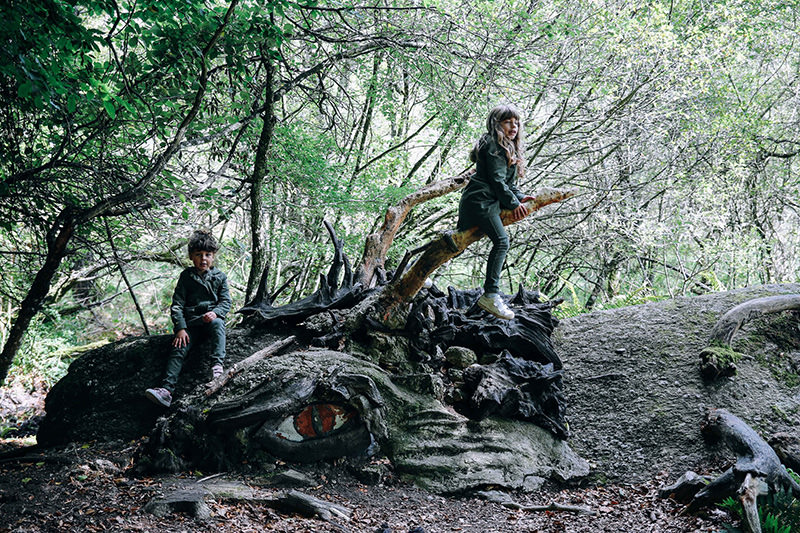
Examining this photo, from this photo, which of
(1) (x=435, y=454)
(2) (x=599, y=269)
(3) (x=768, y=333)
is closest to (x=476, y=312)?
(1) (x=435, y=454)

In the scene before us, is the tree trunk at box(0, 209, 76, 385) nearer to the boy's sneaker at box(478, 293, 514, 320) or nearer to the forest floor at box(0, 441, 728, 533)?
the forest floor at box(0, 441, 728, 533)

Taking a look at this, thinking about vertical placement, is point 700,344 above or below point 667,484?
above

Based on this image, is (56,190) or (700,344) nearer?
(56,190)

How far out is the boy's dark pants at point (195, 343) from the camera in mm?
5062

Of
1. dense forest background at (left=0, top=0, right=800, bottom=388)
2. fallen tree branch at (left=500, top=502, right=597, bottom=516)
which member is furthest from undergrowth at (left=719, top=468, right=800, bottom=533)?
dense forest background at (left=0, top=0, right=800, bottom=388)

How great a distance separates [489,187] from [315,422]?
2.48 meters

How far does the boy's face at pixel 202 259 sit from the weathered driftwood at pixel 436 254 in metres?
1.76

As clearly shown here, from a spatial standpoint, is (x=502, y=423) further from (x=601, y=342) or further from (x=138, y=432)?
(x=138, y=432)

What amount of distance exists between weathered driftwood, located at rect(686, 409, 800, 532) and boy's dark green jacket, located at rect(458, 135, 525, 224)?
261 centimetres

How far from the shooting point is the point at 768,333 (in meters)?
6.28

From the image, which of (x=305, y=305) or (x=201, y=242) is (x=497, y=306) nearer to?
(x=305, y=305)

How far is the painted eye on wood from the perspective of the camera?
4465 mm

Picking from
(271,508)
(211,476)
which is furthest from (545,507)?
Answer: (211,476)

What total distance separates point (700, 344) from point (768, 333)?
2.76 feet
